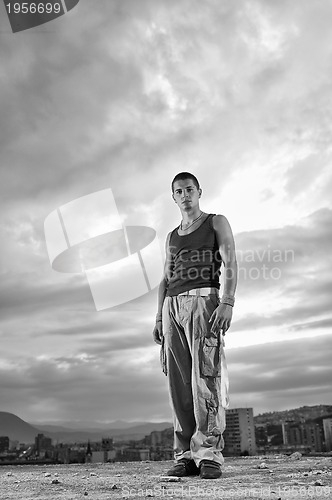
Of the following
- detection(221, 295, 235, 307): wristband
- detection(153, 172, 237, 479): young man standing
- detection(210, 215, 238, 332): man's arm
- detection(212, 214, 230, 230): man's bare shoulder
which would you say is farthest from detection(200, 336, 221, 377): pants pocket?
detection(212, 214, 230, 230): man's bare shoulder

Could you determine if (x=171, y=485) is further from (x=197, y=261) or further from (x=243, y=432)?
(x=243, y=432)

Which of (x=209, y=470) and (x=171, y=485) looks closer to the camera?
(x=171, y=485)

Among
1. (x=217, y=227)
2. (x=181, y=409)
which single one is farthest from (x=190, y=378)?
(x=217, y=227)

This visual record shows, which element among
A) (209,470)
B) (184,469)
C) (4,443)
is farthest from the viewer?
(4,443)

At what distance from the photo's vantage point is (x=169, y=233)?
4.89m

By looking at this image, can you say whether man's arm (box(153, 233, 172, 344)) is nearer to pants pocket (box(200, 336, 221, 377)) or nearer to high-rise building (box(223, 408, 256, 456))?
pants pocket (box(200, 336, 221, 377))

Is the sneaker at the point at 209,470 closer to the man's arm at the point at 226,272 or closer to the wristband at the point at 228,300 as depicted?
the man's arm at the point at 226,272

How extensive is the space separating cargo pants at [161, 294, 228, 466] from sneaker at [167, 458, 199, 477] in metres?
0.04

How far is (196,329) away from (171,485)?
111 centimetres

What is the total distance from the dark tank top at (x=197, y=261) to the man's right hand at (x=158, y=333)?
29cm

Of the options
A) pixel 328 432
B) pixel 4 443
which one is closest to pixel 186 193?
pixel 328 432

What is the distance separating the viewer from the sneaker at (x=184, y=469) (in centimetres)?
412

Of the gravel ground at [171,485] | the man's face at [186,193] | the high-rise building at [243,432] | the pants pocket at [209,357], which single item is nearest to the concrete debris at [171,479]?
the gravel ground at [171,485]

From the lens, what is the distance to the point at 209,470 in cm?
394
